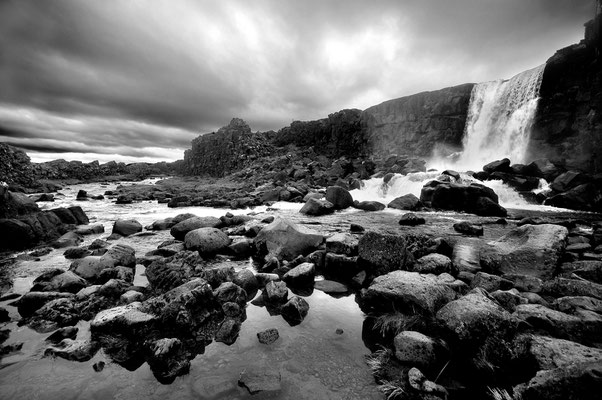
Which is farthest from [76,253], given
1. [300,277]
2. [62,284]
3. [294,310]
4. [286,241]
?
[294,310]

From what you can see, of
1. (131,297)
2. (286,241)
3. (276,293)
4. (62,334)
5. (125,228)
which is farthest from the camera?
(125,228)

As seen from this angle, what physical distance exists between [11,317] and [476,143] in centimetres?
5643

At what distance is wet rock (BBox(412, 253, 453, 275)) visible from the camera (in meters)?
7.98

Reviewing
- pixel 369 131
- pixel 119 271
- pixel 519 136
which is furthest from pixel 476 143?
pixel 119 271

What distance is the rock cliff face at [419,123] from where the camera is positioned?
56125mm

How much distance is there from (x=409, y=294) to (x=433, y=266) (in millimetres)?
2673

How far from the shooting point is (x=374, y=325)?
19.9 ft

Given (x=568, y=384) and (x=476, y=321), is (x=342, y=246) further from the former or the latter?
(x=568, y=384)

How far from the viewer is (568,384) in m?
3.05

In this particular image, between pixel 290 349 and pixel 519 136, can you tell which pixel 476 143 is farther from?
pixel 290 349

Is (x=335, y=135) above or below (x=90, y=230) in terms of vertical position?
above

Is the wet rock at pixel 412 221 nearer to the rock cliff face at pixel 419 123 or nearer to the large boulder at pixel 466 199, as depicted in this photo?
the large boulder at pixel 466 199

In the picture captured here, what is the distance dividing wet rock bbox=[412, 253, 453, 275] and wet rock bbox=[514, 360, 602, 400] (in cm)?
456


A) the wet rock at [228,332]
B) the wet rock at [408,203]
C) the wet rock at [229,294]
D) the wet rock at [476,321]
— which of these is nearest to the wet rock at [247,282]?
the wet rock at [229,294]
